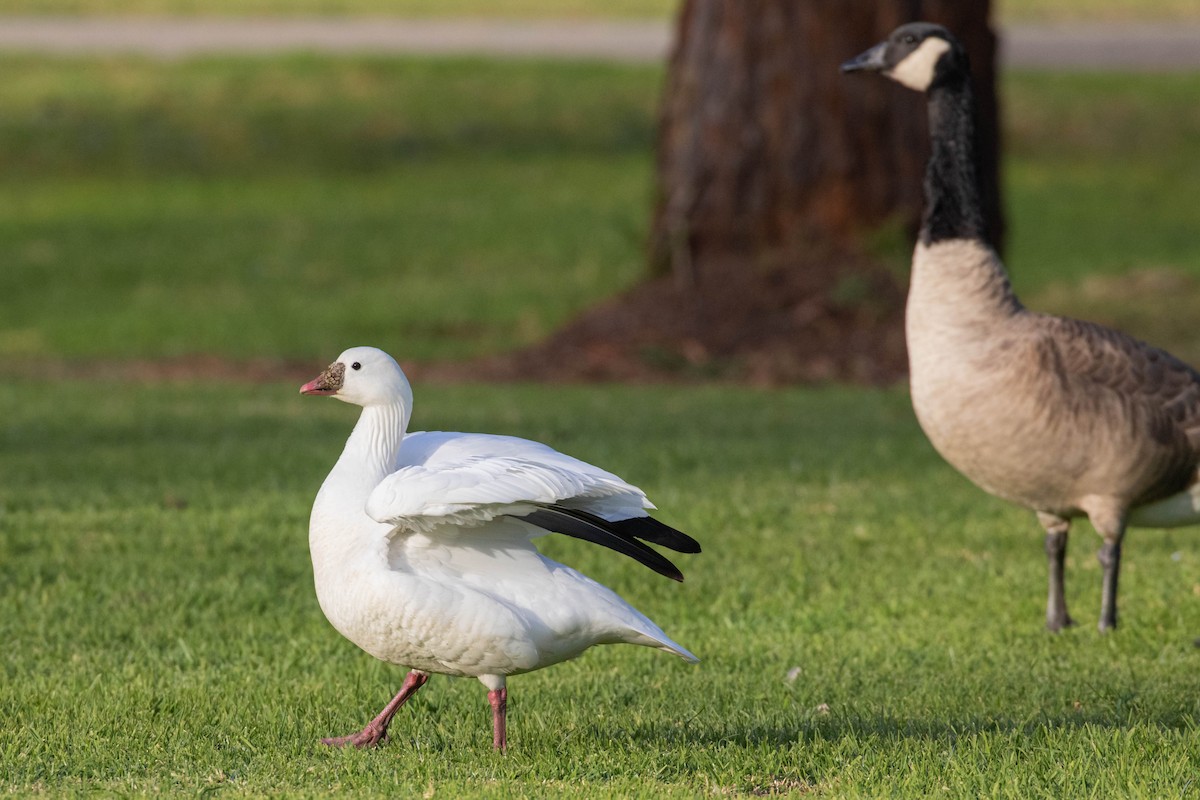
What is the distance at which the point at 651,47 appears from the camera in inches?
1404

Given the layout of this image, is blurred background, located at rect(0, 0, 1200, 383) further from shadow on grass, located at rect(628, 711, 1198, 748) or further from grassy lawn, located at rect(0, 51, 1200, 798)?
shadow on grass, located at rect(628, 711, 1198, 748)

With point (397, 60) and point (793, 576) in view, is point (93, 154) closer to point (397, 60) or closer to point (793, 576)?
point (397, 60)

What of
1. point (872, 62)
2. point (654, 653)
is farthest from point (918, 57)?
point (654, 653)

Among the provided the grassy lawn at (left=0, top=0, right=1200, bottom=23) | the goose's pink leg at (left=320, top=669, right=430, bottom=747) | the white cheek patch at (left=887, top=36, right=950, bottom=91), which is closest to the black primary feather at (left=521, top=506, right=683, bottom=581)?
the goose's pink leg at (left=320, top=669, right=430, bottom=747)

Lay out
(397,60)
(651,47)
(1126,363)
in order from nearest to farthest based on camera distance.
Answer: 1. (1126,363)
2. (397,60)
3. (651,47)

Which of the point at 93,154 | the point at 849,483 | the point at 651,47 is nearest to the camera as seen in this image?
the point at 849,483

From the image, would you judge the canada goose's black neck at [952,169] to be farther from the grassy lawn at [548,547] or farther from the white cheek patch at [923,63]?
the grassy lawn at [548,547]

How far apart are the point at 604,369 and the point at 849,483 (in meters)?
4.82

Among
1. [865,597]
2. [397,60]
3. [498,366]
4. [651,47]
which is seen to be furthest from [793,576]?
[651,47]

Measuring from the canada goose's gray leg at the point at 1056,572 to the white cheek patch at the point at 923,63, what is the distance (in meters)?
1.83

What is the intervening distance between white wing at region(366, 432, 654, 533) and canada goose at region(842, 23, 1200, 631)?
212 centimetres

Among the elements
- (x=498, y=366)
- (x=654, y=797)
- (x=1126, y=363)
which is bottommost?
(x=498, y=366)

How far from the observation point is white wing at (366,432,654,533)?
4609 millimetres

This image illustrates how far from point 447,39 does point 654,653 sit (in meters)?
30.9
